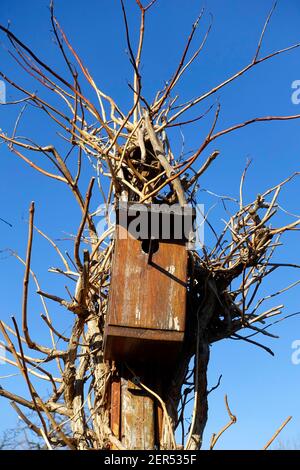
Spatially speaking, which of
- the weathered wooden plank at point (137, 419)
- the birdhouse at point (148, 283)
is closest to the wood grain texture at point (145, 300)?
the birdhouse at point (148, 283)

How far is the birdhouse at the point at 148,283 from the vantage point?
96.0 inches

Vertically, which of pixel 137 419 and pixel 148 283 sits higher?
pixel 148 283

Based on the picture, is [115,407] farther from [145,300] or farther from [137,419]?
[145,300]

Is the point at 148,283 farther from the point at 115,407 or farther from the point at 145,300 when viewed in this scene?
the point at 115,407

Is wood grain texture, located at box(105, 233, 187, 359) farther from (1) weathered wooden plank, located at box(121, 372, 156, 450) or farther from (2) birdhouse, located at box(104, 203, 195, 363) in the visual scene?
(1) weathered wooden plank, located at box(121, 372, 156, 450)

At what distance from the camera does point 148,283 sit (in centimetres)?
251

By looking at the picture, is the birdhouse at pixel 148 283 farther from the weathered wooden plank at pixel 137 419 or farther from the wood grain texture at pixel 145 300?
the weathered wooden plank at pixel 137 419

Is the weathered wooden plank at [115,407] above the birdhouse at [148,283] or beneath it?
beneath

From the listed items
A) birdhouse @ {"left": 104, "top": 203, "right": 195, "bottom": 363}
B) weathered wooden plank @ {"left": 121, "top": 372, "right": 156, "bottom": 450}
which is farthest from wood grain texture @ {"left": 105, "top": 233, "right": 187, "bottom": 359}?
weathered wooden plank @ {"left": 121, "top": 372, "right": 156, "bottom": 450}

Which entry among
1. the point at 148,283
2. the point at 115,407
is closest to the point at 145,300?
the point at 148,283


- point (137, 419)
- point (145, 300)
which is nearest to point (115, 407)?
point (137, 419)
